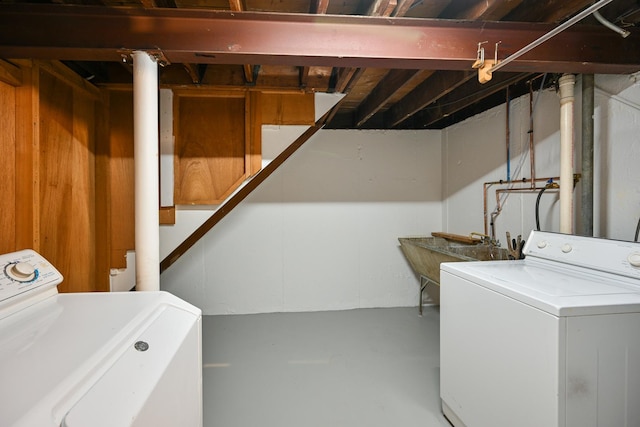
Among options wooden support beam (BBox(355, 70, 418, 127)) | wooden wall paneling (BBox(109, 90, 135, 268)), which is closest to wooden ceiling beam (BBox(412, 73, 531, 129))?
wooden support beam (BBox(355, 70, 418, 127))

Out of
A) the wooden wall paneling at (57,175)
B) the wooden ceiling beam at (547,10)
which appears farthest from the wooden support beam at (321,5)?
the wooden wall paneling at (57,175)

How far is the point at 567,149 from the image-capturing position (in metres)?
1.79

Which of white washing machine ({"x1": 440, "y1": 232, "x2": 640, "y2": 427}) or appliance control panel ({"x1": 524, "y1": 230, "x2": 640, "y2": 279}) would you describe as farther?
appliance control panel ({"x1": 524, "y1": 230, "x2": 640, "y2": 279})

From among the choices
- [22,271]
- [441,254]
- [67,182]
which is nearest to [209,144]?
[67,182]

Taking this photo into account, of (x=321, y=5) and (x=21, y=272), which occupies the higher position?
(x=321, y=5)

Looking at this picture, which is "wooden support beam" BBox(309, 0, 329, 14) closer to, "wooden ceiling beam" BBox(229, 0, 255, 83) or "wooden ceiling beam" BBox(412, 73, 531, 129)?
"wooden ceiling beam" BBox(229, 0, 255, 83)

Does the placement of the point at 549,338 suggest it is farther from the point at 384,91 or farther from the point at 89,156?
the point at 89,156

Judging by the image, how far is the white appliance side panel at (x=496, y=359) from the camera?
3.60 feet

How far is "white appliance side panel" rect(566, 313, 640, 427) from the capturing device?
1062 millimetres

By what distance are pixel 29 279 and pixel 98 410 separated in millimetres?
854

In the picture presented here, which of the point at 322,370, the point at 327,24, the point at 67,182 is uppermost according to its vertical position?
the point at 327,24

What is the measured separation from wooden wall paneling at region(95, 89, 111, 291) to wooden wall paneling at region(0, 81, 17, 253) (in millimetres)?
594

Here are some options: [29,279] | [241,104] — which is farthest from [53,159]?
[241,104]

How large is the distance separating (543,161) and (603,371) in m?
1.65
